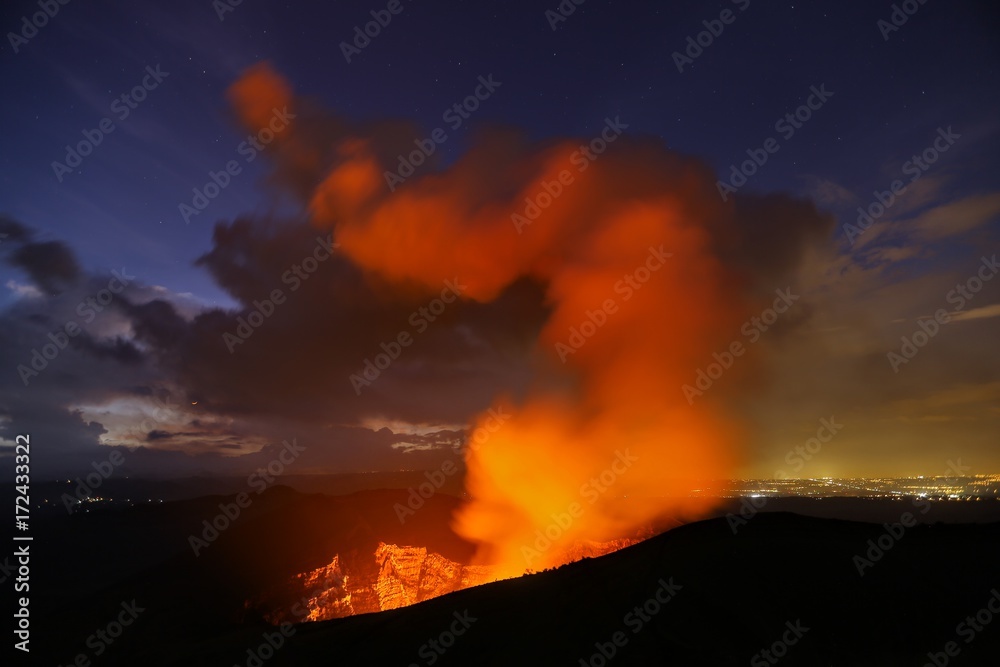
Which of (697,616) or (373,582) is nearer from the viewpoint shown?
(697,616)

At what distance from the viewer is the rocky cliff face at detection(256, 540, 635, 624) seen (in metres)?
33.2

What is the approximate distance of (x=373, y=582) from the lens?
36.3 meters

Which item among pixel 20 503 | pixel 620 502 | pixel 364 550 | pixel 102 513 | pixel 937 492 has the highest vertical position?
pixel 20 503

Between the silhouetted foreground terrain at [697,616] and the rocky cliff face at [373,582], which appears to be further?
the rocky cliff face at [373,582]

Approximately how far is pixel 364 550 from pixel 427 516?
24.2ft

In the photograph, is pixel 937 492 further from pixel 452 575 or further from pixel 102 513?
pixel 102 513

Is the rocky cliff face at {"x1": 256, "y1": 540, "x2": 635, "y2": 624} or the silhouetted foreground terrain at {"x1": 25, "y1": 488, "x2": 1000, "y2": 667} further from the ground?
the silhouetted foreground terrain at {"x1": 25, "y1": 488, "x2": 1000, "y2": 667}

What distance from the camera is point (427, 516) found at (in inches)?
1752

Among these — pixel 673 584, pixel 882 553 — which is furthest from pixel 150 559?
pixel 882 553

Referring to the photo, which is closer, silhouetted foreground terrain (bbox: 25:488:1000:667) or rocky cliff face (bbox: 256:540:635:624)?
silhouetted foreground terrain (bbox: 25:488:1000:667)

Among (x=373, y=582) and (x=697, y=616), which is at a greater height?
(x=697, y=616)

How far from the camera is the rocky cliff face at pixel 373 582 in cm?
3322

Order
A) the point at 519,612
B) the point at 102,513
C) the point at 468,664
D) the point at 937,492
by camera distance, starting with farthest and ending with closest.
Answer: the point at 937,492
the point at 102,513
the point at 519,612
the point at 468,664

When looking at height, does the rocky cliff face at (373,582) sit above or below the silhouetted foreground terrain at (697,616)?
below
